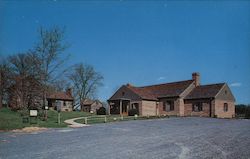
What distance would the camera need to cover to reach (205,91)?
4091 cm

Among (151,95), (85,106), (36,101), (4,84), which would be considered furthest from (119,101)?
A: (85,106)

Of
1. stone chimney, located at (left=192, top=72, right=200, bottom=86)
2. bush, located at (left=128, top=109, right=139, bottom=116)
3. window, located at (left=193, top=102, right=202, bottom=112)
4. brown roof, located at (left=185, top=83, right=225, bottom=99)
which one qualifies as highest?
stone chimney, located at (left=192, top=72, right=200, bottom=86)

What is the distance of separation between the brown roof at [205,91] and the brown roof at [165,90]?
150cm

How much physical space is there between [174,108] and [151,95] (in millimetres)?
5015

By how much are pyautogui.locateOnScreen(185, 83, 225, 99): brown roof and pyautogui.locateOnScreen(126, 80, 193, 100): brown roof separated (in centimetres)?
150

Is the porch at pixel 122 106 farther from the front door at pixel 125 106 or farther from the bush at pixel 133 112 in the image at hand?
the bush at pixel 133 112

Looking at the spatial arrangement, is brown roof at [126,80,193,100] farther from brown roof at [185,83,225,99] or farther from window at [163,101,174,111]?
brown roof at [185,83,225,99]

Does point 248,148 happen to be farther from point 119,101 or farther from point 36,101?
point 36,101

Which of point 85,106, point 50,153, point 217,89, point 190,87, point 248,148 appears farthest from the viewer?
point 85,106

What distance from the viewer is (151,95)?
149ft

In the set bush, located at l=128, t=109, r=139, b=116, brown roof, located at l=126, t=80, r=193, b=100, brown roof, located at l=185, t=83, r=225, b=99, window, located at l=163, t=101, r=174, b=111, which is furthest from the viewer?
brown roof, located at l=126, t=80, r=193, b=100

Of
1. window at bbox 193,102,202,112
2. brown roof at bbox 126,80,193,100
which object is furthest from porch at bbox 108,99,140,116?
window at bbox 193,102,202,112

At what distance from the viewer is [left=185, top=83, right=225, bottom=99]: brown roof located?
39531 mm

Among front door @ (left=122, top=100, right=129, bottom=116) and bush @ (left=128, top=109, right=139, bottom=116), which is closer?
bush @ (left=128, top=109, right=139, bottom=116)
